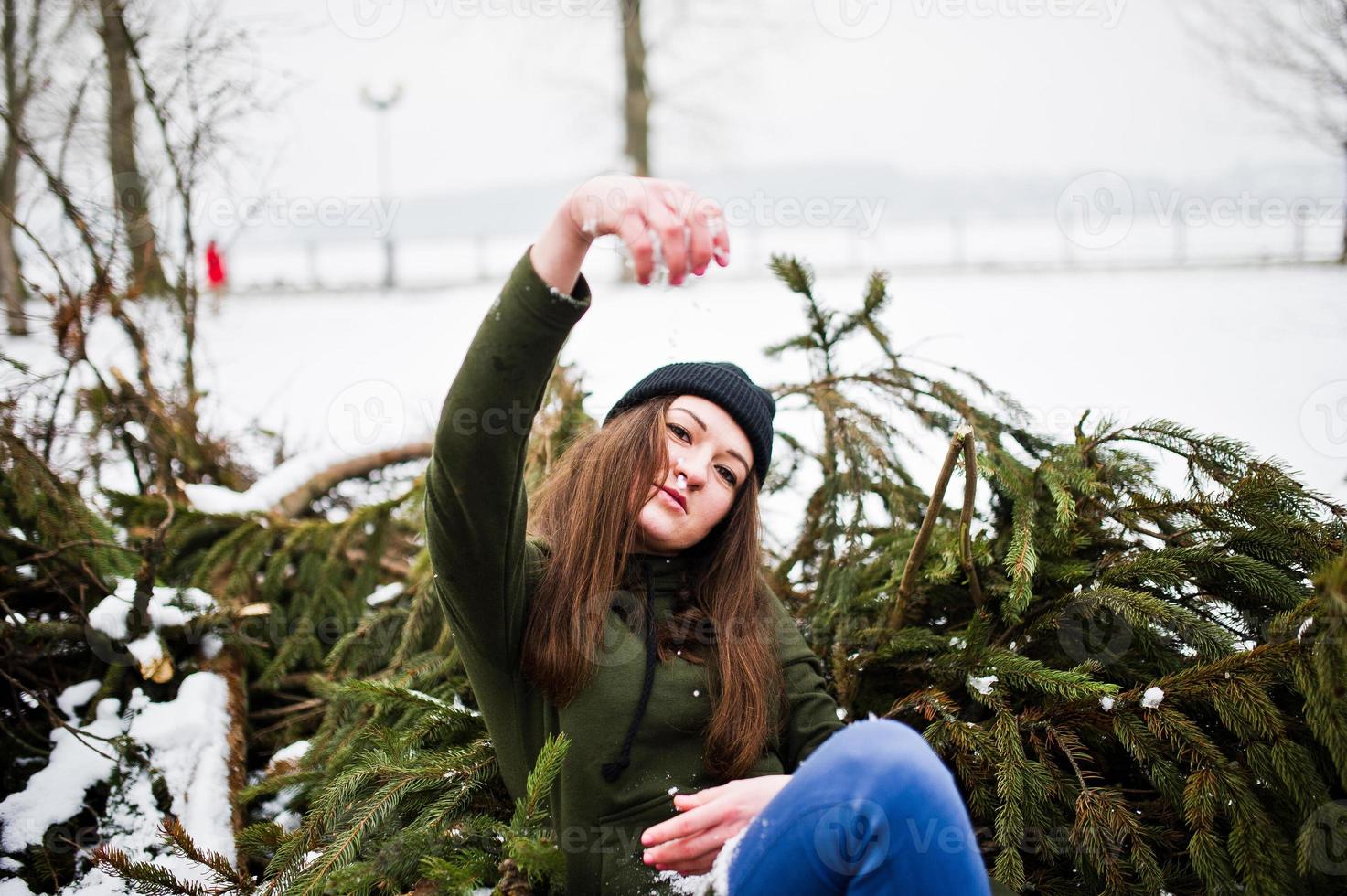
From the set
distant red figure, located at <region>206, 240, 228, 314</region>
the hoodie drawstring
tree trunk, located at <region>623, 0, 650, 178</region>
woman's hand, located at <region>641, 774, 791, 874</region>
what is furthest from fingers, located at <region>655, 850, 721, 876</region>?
tree trunk, located at <region>623, 0, 650, 178</region>

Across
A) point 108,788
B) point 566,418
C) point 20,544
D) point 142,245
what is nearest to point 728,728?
point 566,418

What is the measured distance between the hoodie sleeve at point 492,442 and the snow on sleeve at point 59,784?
132 cm

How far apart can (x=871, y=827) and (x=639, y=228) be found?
2.76ft

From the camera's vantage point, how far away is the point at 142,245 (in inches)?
128

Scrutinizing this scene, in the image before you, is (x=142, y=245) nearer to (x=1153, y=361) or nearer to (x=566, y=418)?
(x=566, y=418)

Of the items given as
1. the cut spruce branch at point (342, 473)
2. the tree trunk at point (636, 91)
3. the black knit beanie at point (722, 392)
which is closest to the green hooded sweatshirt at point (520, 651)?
the black knit beanie at point (722, 392)

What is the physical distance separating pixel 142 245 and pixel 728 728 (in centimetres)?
298

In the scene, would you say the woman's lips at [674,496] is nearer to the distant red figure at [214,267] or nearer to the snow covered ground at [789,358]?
the snow covered ground at [789,358]

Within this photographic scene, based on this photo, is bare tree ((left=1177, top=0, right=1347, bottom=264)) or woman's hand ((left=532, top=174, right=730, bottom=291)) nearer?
woman's hand ((left=532, top=174, right=730, bottom=291))

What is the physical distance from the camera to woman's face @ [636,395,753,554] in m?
1.72

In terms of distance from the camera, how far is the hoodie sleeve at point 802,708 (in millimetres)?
1791

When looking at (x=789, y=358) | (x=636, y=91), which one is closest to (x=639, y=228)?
(x=789, y=358)

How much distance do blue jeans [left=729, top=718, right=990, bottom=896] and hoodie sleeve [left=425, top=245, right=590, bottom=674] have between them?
572mm

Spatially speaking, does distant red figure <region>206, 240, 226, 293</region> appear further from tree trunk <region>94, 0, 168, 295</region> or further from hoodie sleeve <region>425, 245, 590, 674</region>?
hoodie sleeve <region>425, 245, 590, 674</region>
